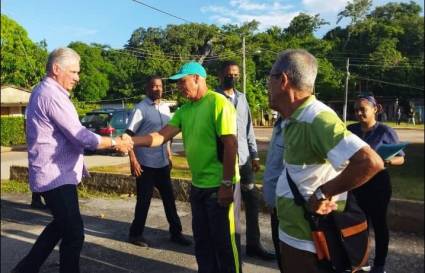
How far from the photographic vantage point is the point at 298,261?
7.06 ft

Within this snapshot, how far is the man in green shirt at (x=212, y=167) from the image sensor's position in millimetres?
3305

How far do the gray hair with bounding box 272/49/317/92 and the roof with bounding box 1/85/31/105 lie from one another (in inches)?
128

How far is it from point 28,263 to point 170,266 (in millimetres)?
1285

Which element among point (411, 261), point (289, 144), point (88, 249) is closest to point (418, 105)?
point (289, 144)

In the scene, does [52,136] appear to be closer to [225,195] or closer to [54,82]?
[54,82]

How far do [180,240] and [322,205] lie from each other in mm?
3236

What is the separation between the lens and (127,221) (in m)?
6.04

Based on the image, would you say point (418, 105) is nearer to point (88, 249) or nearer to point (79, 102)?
point (79, 102)

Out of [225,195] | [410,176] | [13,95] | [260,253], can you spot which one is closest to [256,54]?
[225,195]

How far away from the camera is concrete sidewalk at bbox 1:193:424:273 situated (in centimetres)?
418

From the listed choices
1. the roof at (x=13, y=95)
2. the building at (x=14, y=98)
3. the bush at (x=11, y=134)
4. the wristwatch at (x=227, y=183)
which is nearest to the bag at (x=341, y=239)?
the wristwatch at (x=227, y=183)

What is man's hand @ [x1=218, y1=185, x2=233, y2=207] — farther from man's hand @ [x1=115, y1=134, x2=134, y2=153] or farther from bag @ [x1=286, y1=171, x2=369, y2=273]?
bag @ [x1=286, y1=171, x2=369, y2=273]

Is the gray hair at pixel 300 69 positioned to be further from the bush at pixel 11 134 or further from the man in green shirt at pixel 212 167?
the bush at pixel 11 134

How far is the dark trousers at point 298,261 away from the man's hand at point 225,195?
1.04 metres
